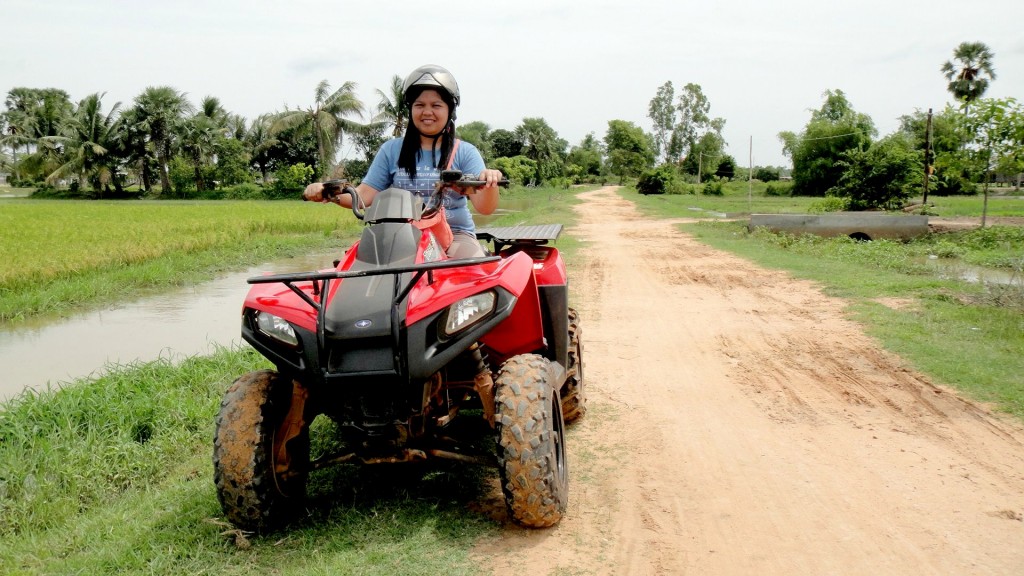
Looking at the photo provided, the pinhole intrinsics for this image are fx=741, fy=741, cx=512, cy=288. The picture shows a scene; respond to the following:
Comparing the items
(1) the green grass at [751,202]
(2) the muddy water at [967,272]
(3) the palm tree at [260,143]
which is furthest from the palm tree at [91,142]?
(2) the muddy water at [967,272]

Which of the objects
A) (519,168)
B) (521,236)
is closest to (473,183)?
(521,236)

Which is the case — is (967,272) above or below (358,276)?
below

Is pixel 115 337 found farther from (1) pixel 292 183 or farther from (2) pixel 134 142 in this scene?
(2) pixel 134 142

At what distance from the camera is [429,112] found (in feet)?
12.3

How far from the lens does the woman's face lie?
12.2 ft

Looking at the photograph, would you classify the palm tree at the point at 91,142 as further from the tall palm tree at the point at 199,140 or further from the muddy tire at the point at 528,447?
the muddy tire at the point at 528,447

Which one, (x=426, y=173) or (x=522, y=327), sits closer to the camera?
(x=522, y=327)

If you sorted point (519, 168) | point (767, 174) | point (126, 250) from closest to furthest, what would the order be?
point (126, 250) < point (519, 168) < point (767, 174)

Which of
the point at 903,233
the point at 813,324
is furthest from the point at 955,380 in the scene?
the point at 903,233

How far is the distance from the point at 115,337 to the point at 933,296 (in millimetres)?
9416

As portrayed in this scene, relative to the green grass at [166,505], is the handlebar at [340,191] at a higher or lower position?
higher

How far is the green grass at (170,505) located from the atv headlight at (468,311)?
911mm

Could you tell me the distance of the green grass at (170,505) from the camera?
2.97 m

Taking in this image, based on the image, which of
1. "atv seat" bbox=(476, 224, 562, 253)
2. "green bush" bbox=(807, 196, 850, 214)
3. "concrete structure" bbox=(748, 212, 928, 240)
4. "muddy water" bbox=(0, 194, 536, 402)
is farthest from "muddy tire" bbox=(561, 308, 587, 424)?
"green bush" bbox=(807, 196, 850, 214)
